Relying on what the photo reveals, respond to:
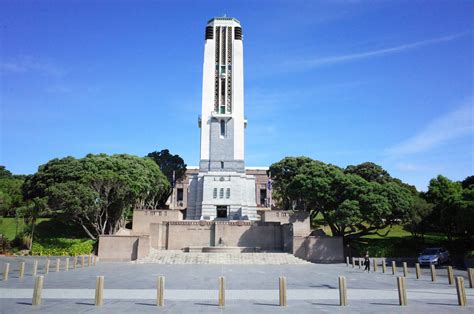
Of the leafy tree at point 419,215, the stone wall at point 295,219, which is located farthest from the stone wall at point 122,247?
the leafy tree at point 419,215

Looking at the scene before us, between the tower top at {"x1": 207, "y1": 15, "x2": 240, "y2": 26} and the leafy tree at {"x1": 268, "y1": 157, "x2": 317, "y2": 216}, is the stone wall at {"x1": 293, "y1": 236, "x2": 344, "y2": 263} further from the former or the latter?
the tower top at {"x1": 207, "y1": 15, "x2": 240, "y2": 26}

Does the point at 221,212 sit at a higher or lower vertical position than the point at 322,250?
higher

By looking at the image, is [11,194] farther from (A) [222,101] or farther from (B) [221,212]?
(A) [222,101]

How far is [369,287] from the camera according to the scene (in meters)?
16.5

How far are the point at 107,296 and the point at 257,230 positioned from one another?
91.4 feet

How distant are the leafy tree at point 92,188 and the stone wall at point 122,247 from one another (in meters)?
2.55

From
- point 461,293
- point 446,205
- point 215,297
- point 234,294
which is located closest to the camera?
point 461,293

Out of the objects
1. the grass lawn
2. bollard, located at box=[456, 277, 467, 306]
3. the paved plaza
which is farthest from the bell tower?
bollard, located at box=[456, 277, 467, 306]

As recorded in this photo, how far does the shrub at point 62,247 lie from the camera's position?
34375mm

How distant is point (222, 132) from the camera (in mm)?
53719

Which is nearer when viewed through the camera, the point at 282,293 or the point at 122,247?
the point at 282,293

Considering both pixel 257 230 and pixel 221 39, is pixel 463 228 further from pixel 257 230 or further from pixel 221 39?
pixel 221 39

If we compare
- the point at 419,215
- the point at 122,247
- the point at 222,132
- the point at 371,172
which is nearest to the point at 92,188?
the point at 122,247

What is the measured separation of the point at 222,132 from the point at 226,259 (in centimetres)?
2462
